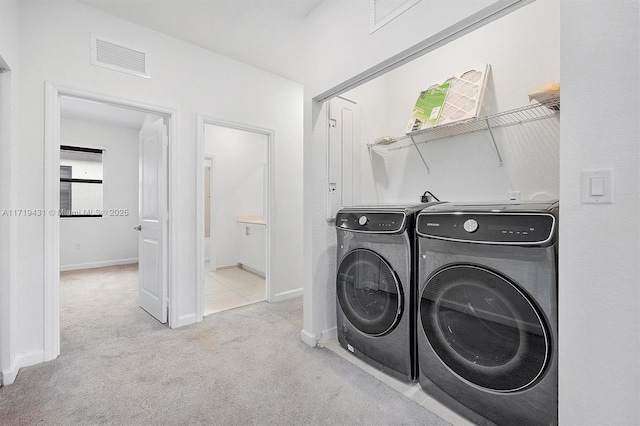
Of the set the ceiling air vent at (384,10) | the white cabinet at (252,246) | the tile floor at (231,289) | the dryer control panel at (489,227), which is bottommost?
the tile floor at (231,289)

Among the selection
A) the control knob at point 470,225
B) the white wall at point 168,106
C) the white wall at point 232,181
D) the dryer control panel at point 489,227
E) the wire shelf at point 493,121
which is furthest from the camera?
the white wall at point 232,181

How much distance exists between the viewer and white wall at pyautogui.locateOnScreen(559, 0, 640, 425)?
0.91m

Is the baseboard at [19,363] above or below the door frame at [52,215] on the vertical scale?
below

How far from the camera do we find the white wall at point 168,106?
2.03 meters

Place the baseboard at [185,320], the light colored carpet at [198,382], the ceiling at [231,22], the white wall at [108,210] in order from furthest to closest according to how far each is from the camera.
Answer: the white wall at [108,210] → the baseboard at [185,320] → the ceiling at [231,22] → the light colored carpet at [198,382]

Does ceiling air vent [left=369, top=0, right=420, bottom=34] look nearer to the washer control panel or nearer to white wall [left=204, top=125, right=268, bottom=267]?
the washer control panel

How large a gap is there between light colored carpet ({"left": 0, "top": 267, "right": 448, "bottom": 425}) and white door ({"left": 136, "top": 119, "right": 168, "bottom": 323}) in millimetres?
298

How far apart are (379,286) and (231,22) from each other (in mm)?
2435

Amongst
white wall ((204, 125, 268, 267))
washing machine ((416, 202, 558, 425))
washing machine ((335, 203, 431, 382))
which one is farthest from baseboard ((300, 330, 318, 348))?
white wall ((204, 125, 268, 267))

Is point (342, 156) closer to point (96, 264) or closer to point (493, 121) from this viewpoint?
point (493, 121)

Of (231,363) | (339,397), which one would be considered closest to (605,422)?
(339,397)

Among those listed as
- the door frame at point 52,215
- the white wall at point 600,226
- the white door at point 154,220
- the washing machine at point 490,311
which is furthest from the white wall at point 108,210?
the white wall at point 600,226

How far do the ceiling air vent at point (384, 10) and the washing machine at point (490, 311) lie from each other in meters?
1.08

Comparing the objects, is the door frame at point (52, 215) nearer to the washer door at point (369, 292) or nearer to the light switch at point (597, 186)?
the washer door at point (369, 292)
